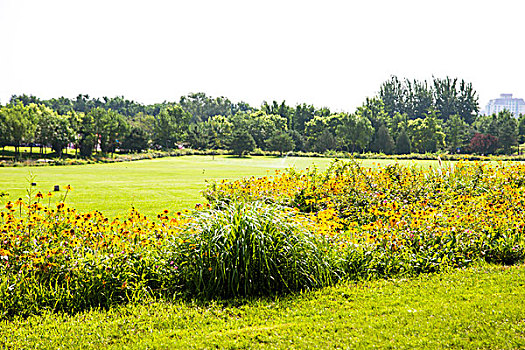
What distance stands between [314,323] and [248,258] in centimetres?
88

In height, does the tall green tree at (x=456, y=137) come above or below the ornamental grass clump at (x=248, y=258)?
above

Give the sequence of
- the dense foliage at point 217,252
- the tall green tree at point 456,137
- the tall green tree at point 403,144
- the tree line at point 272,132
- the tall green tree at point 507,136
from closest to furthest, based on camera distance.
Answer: the dense foliage at point 217,252
the tree line at point 272,132
the tall green tree at point 507,136
the tall green tree at point 456,137
the tall green tree at point 403,144

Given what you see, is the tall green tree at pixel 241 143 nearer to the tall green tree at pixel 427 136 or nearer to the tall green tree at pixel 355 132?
the tall green tree at pixel 355 132

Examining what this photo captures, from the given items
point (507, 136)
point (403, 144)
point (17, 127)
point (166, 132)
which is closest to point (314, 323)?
point (17, 127)

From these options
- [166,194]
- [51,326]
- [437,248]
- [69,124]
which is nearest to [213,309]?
[51,326]

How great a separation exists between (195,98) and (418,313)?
118m

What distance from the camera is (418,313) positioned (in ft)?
11.1

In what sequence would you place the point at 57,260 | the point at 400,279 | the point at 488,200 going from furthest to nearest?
the point at 488,200 → the point at 400,279 → the point at 57,260

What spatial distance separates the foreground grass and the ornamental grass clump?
208 mm

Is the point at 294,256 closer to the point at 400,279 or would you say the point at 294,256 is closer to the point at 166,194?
the point at 400,279

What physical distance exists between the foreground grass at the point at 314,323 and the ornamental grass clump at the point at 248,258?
21 cm

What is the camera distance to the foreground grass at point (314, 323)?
2.95 metres

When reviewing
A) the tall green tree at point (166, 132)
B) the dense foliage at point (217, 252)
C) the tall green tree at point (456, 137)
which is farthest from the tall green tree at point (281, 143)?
the dense foliage at point (217, 252)

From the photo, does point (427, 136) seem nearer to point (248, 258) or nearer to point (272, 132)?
point (272, 132)
